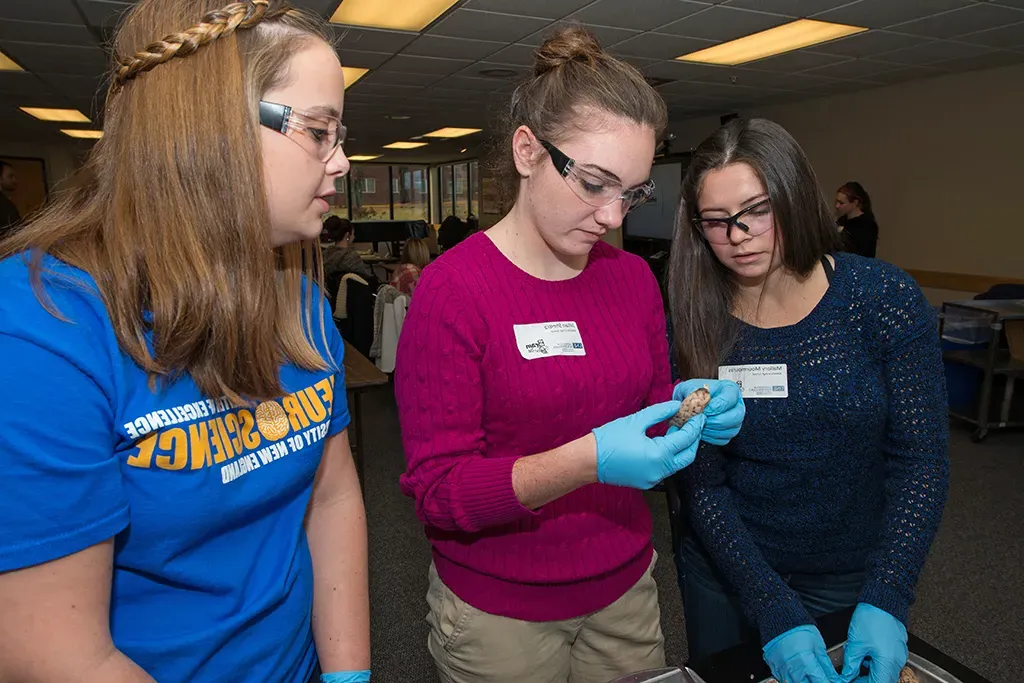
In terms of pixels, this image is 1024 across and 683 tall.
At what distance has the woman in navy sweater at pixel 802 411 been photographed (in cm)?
122

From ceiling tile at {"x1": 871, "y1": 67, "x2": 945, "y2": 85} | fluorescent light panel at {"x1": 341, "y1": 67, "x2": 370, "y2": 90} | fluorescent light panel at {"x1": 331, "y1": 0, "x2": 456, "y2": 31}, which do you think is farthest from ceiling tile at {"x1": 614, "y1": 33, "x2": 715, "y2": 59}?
fluorescent light panel at {"x1": 341, "y1": 67, "x2": 370, "y2": 90}

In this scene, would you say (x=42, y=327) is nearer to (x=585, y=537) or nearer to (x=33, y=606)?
(x=33, y=606)

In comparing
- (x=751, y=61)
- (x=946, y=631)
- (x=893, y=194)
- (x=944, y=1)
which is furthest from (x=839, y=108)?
(x=946, y=631)

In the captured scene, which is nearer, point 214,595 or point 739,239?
point 214,595

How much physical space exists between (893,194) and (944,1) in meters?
3.37

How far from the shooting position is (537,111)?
1111 millimetres

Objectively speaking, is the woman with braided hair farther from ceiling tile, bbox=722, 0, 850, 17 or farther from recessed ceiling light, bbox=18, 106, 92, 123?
recessed ceiling light, bbox=18, 106, 92, 123

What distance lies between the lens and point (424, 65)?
609cm

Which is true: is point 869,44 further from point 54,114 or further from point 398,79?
point 54,114

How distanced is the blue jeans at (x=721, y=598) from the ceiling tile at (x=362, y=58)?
503 cm

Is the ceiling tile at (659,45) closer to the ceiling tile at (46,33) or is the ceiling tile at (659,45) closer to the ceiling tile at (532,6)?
the ceiling tile at (532,6)

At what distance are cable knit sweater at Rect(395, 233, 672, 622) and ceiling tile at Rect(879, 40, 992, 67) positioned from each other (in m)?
5.60

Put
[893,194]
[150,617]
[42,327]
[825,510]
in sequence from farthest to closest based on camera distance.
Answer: [893,194]
[825,510]
[150,617]
[42,327]

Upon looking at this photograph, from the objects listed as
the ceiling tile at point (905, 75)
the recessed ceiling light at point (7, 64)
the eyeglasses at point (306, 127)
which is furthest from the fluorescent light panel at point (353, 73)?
the eyeglasses at point (306, 127)
